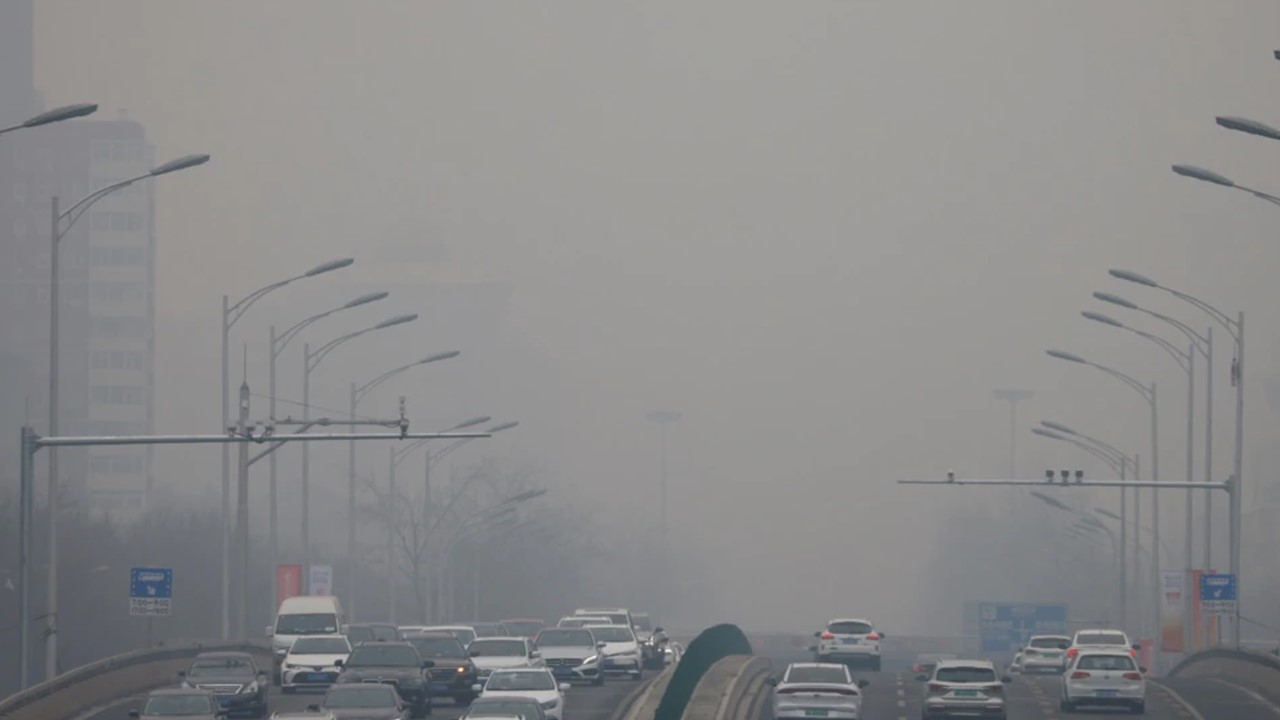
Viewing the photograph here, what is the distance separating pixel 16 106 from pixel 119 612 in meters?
77.1

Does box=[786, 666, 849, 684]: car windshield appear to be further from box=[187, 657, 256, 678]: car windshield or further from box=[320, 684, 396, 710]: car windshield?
box=[187, 657, 256, 678]: car windshield

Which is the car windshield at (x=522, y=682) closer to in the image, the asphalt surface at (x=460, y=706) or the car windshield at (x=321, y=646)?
the asphalt surface at (x=460, y=706)

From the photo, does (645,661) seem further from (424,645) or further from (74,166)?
(74,166)

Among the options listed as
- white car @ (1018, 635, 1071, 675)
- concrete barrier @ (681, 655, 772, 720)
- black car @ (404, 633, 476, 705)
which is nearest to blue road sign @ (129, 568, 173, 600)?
black car @ (404, 633, 476, 705)

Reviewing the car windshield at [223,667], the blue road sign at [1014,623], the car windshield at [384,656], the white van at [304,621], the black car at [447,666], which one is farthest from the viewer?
the blue road sign at [1014,623]

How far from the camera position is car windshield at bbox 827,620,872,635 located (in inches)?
2581

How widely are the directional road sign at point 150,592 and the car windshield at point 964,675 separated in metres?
16.5

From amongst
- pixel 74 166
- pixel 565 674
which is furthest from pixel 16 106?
pixel 565 674

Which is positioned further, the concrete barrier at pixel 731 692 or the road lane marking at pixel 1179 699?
the road lane marking at pixel 1179 699

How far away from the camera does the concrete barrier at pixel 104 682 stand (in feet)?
124

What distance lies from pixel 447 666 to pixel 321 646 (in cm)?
476

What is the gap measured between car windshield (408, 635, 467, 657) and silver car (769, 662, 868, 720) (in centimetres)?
1019

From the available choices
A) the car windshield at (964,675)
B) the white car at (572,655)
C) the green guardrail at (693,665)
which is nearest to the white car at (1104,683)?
the car windshield at (964,675)

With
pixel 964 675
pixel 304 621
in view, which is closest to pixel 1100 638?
pixel 964 675
